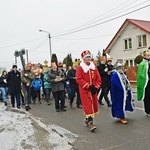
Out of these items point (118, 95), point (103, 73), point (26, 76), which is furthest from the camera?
point (26, 76)

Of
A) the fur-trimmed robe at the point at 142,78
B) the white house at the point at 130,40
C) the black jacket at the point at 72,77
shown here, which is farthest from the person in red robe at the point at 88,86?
the white house at the point at 130,40

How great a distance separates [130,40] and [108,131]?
30893 mm

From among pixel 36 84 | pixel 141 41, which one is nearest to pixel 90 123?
pixel 36 84

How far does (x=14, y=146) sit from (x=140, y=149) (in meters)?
2.34

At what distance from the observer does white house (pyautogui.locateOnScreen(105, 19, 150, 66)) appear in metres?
34.1

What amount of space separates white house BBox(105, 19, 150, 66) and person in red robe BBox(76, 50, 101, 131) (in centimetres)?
2653

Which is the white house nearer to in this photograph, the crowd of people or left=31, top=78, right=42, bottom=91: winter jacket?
left=31, top=78, right=42, bottom=91: winter jacket

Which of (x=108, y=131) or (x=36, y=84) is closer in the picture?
(x=108, y=131)

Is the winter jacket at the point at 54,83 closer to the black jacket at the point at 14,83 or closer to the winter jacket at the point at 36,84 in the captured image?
the black jacket at the point at 14,83

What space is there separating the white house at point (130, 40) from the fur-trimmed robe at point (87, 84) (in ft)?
87.1

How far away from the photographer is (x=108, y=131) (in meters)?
6.91

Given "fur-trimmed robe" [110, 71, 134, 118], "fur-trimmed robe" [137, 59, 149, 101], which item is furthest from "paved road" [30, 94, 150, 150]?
"fur-trimmed robe" [137, 59, 149, 101]

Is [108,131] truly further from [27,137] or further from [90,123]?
[27,137]

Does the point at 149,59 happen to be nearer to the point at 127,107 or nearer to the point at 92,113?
the point at 127,107
